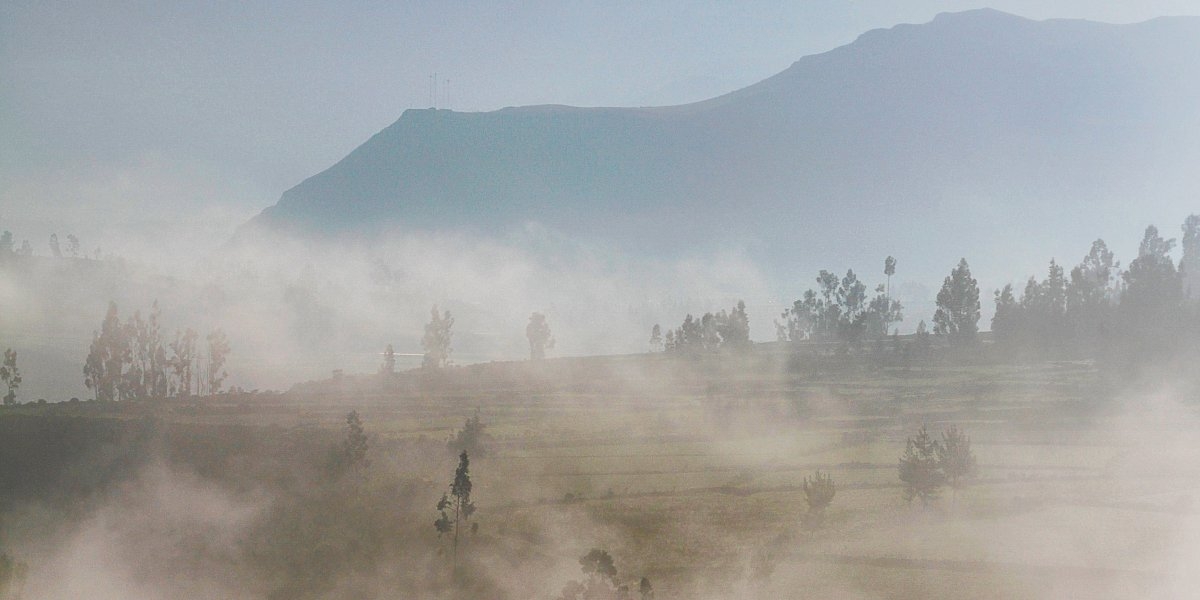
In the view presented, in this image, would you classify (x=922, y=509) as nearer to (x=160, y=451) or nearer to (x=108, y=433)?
(x=160, y=451)

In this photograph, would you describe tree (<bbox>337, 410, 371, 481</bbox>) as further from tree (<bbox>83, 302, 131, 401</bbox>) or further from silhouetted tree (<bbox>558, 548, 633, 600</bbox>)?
tree (<bbox>83, 302, 131, 401</bbox>)

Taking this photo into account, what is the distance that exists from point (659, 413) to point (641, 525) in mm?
56746

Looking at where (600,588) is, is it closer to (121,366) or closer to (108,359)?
(108,359)

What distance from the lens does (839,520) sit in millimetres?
75750

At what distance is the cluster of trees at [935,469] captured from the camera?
82375mm

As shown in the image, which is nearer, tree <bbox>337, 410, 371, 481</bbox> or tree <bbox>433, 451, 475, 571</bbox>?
tree <bbox>433, 451, 475, 571</bbox>

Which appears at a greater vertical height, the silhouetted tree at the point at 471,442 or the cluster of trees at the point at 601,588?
the silhouetted tree at the point at 471,442

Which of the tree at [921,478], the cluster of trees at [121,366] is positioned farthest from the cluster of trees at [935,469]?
the cluster of trees at [121,366]

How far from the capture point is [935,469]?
284 ft

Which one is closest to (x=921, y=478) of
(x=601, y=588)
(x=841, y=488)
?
(x=841, y=488)

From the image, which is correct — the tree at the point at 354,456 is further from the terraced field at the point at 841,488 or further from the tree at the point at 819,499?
the tree at the point at 819,499

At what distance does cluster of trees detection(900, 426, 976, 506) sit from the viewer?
82.4 m

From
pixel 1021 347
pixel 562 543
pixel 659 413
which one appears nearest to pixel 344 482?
pixel 562 543

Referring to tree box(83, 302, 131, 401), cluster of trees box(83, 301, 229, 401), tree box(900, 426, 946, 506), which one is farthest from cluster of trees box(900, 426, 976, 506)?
tree box(83, 302, 131, 401)
